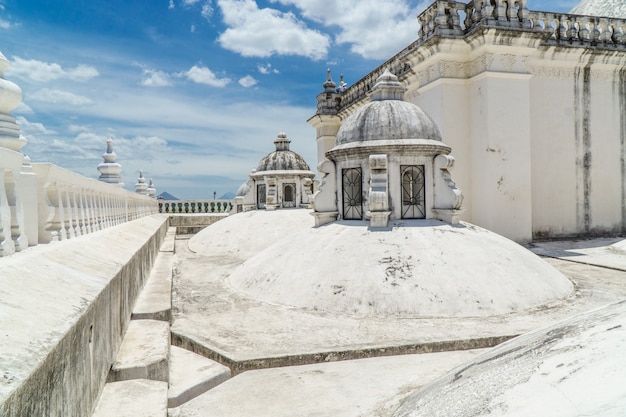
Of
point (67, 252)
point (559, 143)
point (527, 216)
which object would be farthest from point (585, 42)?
point (67, 252)

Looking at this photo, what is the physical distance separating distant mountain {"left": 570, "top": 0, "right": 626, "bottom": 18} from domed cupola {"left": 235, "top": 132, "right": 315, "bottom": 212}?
47.2ft

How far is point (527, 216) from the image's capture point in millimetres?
14672

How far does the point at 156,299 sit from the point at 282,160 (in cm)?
1444

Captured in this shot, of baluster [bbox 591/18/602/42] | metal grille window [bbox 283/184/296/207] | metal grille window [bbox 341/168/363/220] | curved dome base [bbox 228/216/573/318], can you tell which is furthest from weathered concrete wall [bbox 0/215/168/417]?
baluster [bbox 591/18/602/42]

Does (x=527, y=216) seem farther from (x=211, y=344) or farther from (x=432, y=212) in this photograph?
(x=211, y=344)

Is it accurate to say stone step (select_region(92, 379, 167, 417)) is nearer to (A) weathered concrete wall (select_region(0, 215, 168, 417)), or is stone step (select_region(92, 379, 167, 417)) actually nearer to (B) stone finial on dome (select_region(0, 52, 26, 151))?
(A) weathered concrete wall (select_region(0, 215, 168, 417))

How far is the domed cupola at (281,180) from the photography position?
21.0 meters

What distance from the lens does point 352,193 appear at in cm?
1072

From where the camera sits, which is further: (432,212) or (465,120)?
(465,120)

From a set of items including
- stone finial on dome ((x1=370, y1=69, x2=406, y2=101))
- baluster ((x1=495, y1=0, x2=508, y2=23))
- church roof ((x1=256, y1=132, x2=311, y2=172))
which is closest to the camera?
stone finial on dome ((x1=370, y1=69, x2=406, y2=101))

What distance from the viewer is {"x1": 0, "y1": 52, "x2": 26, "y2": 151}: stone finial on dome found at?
399 cm

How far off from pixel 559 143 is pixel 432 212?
29.3 feet

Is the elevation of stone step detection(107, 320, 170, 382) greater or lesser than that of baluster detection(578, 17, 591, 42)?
lesser

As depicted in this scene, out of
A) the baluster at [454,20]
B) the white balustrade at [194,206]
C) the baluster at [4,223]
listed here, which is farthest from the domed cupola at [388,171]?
the white balustrade at [194,206]
